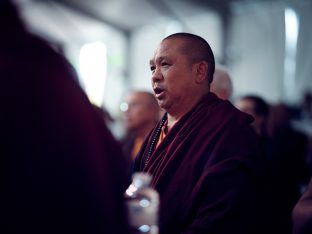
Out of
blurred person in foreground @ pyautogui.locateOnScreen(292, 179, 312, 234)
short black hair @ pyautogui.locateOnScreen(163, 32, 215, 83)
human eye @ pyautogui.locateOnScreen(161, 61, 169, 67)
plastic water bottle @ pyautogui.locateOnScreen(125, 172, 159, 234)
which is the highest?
short black hair @ pyautogui.locateOnScreen(163, 32, 215, 83)

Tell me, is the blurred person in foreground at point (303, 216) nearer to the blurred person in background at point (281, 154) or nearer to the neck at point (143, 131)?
the blurred person in background at point (281, 154)

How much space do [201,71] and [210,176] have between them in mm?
532

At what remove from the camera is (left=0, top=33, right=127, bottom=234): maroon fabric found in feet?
2.57

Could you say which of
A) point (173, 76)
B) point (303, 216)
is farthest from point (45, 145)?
point (303, 216)

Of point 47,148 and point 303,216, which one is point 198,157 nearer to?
point 303,216

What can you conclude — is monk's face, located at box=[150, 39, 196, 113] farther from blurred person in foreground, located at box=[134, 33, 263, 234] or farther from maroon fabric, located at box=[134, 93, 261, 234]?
maroon fabric, located at box=[134, 93, 261, 234]

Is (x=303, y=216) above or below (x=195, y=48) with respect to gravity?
below

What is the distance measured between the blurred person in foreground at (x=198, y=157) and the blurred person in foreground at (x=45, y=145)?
0.64 meters

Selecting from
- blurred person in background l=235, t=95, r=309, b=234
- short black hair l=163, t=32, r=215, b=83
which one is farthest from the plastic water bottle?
blurred person in background l=235, t=95, r=309, b=234

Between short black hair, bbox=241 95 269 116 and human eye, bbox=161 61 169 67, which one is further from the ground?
human eye, bbox=161 61 169 67

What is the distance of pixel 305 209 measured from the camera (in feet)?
5.21

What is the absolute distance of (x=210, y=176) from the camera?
1437mm

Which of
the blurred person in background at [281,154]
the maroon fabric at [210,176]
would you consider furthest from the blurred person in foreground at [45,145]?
the blurred person in background at [281,154]

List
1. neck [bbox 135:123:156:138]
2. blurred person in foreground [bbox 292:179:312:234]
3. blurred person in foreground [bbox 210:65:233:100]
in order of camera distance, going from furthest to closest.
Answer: neck [bbox 135:123:156:138]
blurred person in foreground [bbox 210:65:233:100]
blurred person in foreground [bbox 292:179:312:234]
